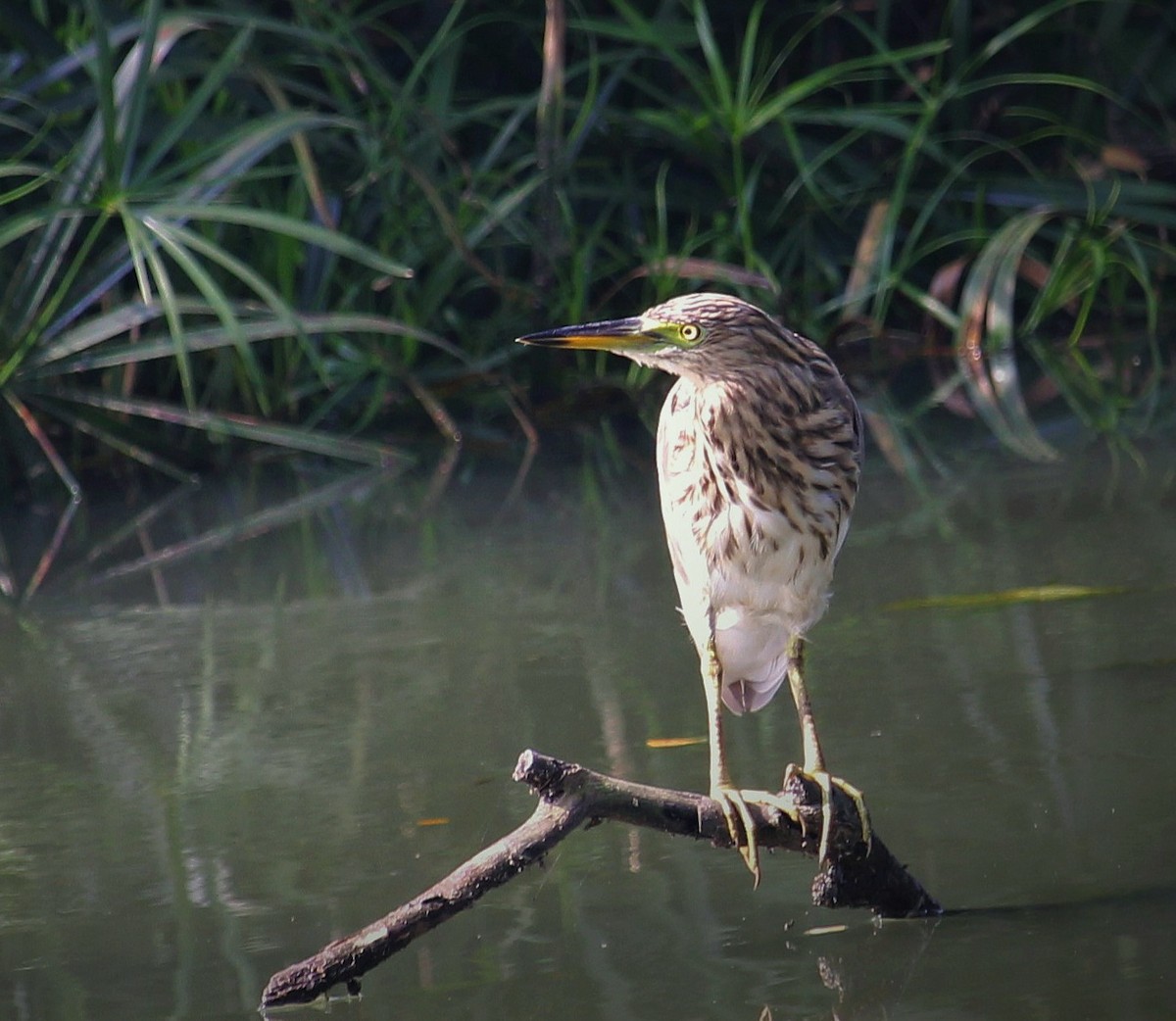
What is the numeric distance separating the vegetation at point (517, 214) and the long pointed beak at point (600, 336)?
294 centimetres

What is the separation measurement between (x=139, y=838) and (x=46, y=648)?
139cm

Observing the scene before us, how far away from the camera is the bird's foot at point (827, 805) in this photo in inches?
95.8

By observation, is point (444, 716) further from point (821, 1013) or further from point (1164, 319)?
point (1164, 319)

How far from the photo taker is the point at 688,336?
2.69 m

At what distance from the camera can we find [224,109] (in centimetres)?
762

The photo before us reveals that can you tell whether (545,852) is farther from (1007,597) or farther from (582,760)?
(1007,597)

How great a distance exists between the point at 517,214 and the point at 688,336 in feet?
15.9

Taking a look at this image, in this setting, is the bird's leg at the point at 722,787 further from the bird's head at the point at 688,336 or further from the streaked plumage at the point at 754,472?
the bird's head at the point at 688,336

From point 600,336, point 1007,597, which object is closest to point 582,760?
point 600,336

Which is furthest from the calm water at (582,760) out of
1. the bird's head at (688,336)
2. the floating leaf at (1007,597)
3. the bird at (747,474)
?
the bird's head at (688,336)

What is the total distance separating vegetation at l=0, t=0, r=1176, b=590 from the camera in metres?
6.20

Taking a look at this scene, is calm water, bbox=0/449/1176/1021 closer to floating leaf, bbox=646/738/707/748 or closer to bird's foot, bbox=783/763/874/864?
floating leaf, bbox=646/738/707/748

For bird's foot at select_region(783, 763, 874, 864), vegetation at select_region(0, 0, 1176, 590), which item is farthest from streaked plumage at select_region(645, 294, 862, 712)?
vegetation at select_region(0, 0, 1176, 590)

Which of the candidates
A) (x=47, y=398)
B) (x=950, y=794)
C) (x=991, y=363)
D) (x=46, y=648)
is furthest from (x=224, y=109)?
(x=950, y=794)
